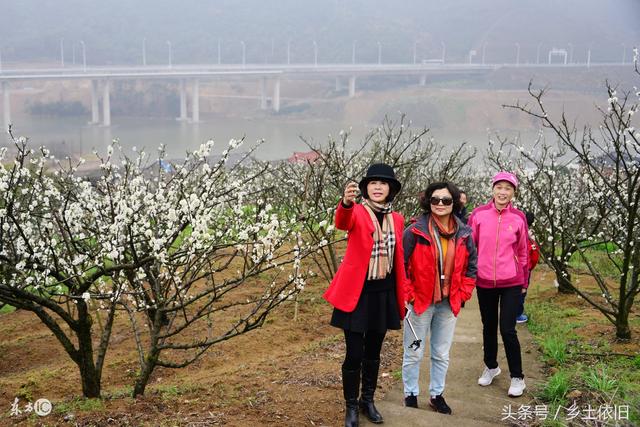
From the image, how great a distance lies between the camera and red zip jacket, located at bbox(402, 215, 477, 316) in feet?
13.6

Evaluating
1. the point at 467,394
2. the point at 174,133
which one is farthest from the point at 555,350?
the point at 174,133

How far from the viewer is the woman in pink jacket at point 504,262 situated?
4.71 meters

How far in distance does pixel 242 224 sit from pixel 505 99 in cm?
6640

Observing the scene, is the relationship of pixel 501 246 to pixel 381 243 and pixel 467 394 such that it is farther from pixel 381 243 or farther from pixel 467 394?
pixel 381 243

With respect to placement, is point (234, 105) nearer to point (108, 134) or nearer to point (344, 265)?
point (108, 134)

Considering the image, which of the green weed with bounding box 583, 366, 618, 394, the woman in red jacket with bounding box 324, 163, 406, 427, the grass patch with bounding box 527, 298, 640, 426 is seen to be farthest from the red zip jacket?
the green weed with bounding box 583, 366, 618, 394

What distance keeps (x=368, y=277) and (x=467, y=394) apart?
69.4 inches

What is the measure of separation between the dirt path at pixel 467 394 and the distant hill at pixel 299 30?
323 feet

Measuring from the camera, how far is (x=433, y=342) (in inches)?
171

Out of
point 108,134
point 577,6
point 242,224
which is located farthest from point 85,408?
point 577,6

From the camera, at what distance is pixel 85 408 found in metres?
4.83

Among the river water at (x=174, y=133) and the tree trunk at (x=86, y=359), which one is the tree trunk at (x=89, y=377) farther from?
the river water at (x=174, y=133)

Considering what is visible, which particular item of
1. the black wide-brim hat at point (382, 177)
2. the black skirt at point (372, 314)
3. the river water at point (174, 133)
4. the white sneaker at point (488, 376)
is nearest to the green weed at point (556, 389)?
the white sneaker at point (488, 376)

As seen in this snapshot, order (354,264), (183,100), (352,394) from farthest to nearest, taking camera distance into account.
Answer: (183,100), (352,394), (354,264)
